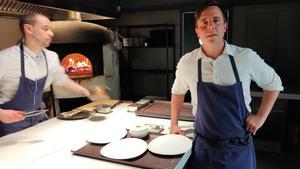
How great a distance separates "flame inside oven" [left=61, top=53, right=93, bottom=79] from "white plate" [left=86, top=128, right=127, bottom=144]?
2163mm

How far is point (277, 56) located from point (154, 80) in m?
1.93

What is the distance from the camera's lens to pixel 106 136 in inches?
57.0

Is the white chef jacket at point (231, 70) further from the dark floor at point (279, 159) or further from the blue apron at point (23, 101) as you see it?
the dark floor at point (279, 159)

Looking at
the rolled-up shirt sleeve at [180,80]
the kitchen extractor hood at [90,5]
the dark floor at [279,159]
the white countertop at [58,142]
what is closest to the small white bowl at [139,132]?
the white countertop at [58,142]

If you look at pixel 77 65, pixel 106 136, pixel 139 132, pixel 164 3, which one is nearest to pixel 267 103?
pixel 139 132

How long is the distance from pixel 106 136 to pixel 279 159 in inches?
93.2

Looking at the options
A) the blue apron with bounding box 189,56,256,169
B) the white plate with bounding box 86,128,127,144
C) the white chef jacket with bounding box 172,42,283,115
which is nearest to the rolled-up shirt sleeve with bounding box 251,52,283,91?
the white chef jacket with bounding box 172,42,283,115

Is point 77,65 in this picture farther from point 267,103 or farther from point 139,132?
point 267,103

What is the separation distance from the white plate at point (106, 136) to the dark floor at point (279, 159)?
1.91 meters

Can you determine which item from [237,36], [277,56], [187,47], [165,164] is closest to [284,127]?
[277,56]

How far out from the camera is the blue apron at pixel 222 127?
1.29 metres

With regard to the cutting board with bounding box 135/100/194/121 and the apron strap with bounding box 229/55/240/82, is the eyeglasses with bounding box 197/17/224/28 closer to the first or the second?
the apron strap with bounding box 229/55/240/82

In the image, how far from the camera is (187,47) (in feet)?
13.2

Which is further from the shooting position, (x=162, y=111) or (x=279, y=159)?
(x=279, y=159)
